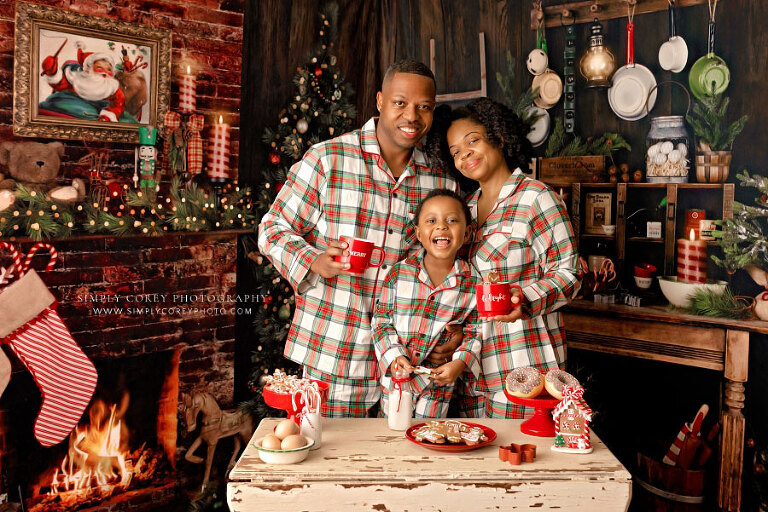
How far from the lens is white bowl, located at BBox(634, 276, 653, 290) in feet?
11.8

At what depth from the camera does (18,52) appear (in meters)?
2.85

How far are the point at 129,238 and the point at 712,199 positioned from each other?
2.99m

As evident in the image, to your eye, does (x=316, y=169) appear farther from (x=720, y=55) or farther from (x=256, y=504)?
(x=720, y=55)

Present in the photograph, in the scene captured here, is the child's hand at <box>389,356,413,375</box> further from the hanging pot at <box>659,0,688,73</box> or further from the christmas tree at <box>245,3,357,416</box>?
the hanging pot at <box>659,0,688,73</box>

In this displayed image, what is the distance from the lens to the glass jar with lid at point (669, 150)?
349 centimetres

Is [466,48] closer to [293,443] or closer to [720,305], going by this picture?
[720,305]

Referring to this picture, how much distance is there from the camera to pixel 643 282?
141 inches

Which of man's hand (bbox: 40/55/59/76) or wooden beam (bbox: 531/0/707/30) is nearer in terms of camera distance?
man's hand (bbox: 40/55/59/76)

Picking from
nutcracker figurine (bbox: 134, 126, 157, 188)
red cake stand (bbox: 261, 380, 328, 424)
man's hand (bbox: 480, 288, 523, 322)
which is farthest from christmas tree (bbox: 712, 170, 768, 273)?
nutcracker figurine (bbox: 134, 126, 157, 188)

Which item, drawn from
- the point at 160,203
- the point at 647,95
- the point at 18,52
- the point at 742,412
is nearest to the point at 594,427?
the point at 742,412

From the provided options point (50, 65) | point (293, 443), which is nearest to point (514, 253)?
point (293, 443)

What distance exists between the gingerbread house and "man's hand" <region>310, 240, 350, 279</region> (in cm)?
82

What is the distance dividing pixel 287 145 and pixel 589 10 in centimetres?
190

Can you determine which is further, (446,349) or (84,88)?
(84,88)
